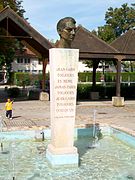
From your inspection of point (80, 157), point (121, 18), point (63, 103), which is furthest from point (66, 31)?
point (121, 18)

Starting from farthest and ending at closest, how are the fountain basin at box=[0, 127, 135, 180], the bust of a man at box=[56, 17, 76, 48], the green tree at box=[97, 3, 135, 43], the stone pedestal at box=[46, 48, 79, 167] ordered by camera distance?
the green tree at box=[97, 3, 135, 43] < the bust of a man at box=[56, 17, 76, 48] < the stone pedestal at box=[46, 48, 79, 167] < the fountain basin at box=[0, 127, 135, 180]

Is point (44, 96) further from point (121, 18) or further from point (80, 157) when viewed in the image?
point (121, 18)

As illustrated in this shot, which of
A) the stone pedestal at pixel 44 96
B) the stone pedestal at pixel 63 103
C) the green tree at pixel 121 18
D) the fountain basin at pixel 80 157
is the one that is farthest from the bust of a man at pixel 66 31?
the green tree at pixel 121 18

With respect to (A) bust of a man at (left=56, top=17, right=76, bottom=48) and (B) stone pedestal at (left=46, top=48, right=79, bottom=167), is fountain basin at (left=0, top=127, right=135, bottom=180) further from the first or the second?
(A) bust of a man at (left=56, top=17, right=76, bottom=48)

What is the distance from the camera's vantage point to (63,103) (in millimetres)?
8945

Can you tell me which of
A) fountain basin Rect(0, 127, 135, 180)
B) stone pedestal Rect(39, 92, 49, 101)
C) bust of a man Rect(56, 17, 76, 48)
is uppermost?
bust of a man Rect(56, 17, 76, 48)

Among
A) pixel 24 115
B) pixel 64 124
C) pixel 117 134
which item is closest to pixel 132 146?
pixel 117 134

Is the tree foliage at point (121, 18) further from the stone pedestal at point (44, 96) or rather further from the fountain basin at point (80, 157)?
the fountain basin at point (80, 157)

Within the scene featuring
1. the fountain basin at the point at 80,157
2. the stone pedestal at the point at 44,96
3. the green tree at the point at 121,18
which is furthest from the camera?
the green tree at the point at 121,18

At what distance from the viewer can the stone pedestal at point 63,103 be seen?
8805 mm

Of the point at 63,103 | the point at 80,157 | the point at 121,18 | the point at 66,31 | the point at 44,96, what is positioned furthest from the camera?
the point at 121,18

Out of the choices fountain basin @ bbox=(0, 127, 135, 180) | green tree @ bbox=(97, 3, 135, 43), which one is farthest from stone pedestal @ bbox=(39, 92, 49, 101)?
green tree @ bbox=(97, 3, 135, 43)

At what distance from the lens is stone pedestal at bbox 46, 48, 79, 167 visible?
880cm

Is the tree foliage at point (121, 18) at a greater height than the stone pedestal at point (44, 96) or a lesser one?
greater
